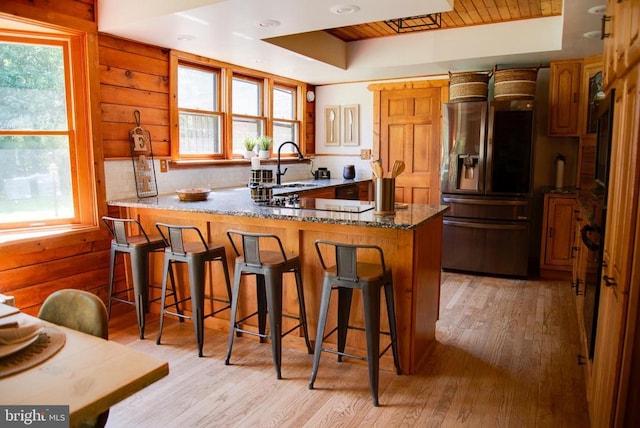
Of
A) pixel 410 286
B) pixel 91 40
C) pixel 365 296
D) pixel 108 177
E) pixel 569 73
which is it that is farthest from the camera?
pixel 569 73

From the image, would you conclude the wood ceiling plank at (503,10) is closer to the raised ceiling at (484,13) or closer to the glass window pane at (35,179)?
the raised ceiling at (484,13)

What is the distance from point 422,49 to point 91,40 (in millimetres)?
3157

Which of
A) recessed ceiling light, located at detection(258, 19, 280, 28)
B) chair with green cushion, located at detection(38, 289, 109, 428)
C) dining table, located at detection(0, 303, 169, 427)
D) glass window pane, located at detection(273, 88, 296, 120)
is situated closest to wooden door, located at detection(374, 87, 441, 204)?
glass window pane, located at detection(273, 88, 296, 120)

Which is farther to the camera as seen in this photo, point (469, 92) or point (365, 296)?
point (469, 92)

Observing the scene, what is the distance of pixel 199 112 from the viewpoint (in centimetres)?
448

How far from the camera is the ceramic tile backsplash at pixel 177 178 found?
366 cm

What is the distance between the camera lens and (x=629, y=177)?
4.95 ft

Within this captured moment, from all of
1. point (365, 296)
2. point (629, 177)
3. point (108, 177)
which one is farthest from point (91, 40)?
point (629, 177)

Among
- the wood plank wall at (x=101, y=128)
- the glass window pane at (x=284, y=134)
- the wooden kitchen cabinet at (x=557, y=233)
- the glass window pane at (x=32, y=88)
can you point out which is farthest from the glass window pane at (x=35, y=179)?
the wooden kitchen cabinet at (x=557, y=233)

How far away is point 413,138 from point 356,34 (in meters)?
1.46

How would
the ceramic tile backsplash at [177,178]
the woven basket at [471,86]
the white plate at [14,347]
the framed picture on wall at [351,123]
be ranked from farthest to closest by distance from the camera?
1. the framed picture on wall at [351,123]
2. the woven basket at [471,86]
3. the ceramic tile backsplash at [177,178]
4. the white plate at [14,347]

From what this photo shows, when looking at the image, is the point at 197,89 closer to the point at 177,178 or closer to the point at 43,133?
the point at 177,178

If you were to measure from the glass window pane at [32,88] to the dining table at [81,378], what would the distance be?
7.98 feet

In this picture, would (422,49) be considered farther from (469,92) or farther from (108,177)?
(108,177)
